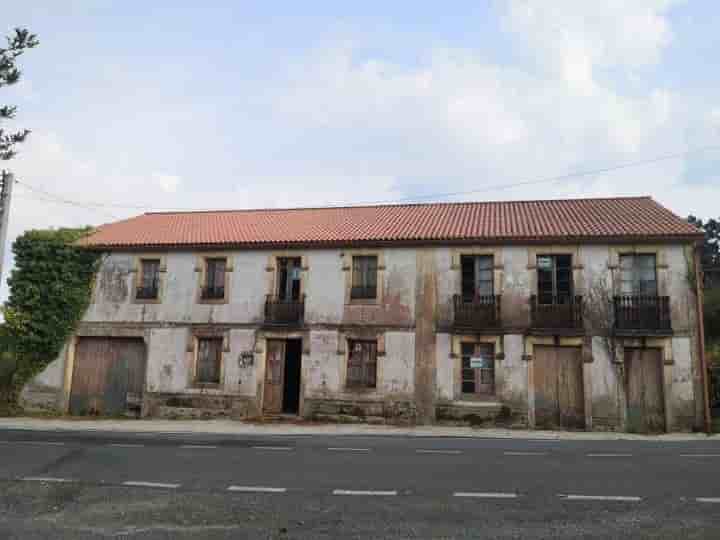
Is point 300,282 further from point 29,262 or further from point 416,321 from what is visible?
point 29,262

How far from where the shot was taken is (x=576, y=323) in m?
16.5

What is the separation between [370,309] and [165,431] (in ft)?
22.7

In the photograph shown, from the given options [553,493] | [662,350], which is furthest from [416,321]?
[553,493]

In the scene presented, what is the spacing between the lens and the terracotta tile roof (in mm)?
Answer: 17266

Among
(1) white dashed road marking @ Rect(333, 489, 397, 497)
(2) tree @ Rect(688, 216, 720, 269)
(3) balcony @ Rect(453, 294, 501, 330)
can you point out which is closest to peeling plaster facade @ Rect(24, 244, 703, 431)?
(3) balcony @ Rect(453, 294, 501, 330)

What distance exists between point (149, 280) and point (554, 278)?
13.5 meters

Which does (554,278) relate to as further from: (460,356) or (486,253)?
(460,356)

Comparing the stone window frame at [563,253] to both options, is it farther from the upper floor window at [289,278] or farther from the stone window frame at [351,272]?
the upper floor window at [289,278]

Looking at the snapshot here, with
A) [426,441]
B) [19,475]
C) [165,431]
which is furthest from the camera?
[165,431]

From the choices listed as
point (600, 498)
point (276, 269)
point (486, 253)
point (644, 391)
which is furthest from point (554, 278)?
point (600, 498)

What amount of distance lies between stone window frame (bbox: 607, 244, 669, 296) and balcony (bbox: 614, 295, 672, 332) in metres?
0.30

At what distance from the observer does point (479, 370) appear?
55.9 feet

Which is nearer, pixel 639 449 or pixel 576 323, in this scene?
pixel 639 449

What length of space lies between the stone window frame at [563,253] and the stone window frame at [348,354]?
4.81m
